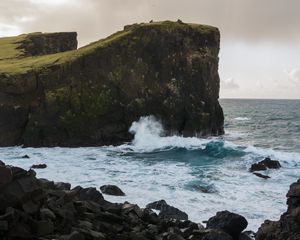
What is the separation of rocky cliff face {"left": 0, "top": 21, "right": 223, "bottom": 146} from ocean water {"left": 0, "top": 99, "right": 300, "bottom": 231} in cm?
276

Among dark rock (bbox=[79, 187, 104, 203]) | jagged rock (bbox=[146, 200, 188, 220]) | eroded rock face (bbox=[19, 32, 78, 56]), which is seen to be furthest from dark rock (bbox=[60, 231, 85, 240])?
eroded rock face (bbox=[19, 32, 78, 56])

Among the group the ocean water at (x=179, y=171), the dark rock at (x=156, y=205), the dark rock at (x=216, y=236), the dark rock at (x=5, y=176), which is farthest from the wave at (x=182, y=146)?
the dark rock at (x=5, y=176)

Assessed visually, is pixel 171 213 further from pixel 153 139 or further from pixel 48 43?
pixel 48 43

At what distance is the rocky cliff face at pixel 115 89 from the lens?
2095 inches

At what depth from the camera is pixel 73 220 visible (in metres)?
17.1

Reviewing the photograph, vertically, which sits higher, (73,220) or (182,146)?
(73,220)

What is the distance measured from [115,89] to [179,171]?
22892 mm

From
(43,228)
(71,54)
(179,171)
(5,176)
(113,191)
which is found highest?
(71,54)

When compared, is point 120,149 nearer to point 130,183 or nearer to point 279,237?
point 130,183

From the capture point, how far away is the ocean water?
2633cm

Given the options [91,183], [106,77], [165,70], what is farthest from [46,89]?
[91,183]

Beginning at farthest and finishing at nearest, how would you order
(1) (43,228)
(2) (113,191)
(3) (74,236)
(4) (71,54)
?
(4) (71,54) → (2) (113,191) → (1) (43,228) → (3) (74,236)

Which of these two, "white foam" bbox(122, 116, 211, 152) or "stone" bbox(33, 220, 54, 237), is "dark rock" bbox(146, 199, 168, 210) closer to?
"stone" bbox(33, 220, 54, 237)

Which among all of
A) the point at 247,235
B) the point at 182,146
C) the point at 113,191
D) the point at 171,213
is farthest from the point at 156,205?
the point at 182,146
